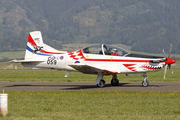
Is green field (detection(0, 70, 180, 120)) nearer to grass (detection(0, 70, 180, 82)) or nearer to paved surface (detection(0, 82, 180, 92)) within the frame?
paved surface (detection(0, 82, 180, 92))

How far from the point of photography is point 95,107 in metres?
11.4

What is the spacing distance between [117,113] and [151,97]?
3866 mm

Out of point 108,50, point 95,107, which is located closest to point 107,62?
point 108,50

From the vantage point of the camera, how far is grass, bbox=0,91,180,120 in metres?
9.91

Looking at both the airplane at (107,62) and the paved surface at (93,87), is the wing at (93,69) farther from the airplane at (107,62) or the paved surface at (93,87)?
the paved surface at (93,87)

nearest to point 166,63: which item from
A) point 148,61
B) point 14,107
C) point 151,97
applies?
point 148,61

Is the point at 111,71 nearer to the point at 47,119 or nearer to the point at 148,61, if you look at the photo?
the point at 148,61

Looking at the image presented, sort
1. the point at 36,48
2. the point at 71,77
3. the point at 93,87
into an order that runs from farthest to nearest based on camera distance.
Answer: the point at 71,77 → the point at 36,48 → the point at 93,87

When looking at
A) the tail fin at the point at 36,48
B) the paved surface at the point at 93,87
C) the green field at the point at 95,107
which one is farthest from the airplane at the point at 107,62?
the green field at the point at 95,107

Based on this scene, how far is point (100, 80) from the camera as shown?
19.0 meters

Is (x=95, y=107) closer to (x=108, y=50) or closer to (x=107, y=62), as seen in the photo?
(x=107, y=62)

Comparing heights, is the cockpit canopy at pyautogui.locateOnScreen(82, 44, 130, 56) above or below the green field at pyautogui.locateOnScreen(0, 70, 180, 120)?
above

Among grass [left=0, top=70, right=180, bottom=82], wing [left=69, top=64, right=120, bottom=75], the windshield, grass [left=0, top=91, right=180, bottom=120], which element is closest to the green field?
grass [left=0, top=91, right=180, bottom=120]

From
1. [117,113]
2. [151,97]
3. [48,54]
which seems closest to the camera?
[117,113]
